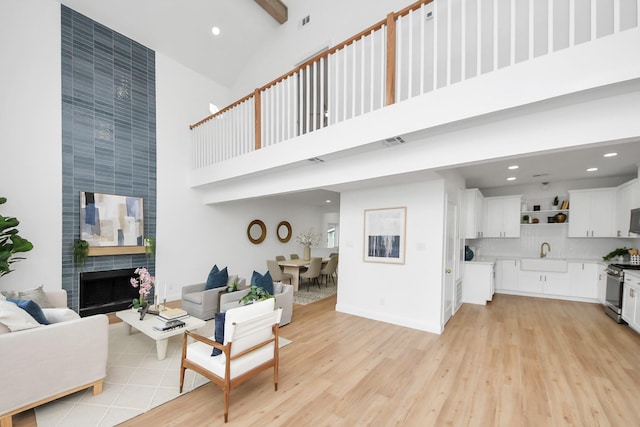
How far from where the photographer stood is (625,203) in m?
5.01

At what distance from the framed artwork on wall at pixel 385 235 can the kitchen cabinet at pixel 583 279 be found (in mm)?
4287

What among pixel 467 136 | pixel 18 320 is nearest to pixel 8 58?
pixel 18 320

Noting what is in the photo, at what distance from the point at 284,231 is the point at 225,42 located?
5.22 m

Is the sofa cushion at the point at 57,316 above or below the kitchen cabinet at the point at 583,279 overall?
above

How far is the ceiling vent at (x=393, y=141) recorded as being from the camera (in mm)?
2935

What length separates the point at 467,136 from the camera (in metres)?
2.65

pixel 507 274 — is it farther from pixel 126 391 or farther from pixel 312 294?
pixel 126 391

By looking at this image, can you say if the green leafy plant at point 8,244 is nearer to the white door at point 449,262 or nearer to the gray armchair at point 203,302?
→ the gray armchair at point 203,302

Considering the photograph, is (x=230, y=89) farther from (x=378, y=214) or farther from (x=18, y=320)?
(x=18, y=320)

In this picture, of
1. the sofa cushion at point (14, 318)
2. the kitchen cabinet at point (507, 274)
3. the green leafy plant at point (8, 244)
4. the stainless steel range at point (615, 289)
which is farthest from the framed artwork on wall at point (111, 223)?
the stainless steel range at point (615, 289)

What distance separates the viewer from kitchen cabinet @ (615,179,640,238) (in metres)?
4.64

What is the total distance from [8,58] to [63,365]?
Answer: 15.9 feet

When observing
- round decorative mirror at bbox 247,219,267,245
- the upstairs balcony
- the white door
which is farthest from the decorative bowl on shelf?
round decorative mirror at bbox 247,219,267,245

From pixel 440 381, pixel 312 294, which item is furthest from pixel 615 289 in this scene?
pixel 312 294
